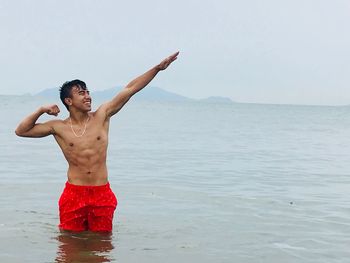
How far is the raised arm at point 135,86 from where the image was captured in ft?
24.4

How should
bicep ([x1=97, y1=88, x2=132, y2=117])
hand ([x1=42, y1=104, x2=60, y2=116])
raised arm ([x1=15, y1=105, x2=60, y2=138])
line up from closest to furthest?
hand ([x1=42, y1=104, x2=60, y2=116]) < raised arm ([x1=15, y1=105, x2=60, y2=138]) < bicep ([x1=97, y1=88, x2=132, y2=117])

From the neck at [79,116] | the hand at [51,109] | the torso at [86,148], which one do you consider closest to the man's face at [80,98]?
the neck at [79,116]

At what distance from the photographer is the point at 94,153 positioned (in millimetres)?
7613

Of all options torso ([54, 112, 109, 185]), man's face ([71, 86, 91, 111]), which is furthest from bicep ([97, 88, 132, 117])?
man's face ([71, 86, 91, 111])

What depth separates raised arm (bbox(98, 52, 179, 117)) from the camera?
7.44 meters

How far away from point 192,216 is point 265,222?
4.00ft

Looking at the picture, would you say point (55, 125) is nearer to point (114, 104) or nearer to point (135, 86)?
point (114, 104)

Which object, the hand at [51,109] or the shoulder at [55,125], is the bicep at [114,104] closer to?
the shoulder at [55,125]

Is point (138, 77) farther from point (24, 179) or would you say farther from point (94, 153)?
point (24, 179)

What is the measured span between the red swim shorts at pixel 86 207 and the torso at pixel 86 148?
9 cm

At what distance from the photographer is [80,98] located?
741 centimetres

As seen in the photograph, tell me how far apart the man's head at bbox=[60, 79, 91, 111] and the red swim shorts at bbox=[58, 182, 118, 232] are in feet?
3.21

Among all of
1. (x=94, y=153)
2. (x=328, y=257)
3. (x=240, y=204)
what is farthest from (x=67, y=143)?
(x=240, y=204)

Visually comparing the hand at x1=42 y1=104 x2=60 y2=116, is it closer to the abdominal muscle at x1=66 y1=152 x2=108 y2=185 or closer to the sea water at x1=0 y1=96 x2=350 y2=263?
the abdominal muscle at x1=66 y1=152 x2=108 y2=185
